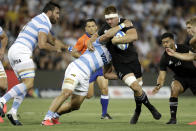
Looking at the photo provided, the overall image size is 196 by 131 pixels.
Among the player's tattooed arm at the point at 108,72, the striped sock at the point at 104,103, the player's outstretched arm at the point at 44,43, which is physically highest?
the player's outstretched arm at the point at 44,43

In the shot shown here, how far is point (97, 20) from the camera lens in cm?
2311

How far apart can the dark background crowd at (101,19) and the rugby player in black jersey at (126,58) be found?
10.9 m

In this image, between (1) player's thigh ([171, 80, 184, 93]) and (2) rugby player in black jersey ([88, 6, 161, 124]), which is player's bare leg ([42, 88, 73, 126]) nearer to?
(2) rugby player in black jersey ([88, 6, 161, 124])

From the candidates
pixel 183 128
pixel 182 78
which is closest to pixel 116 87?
pixel 182 78

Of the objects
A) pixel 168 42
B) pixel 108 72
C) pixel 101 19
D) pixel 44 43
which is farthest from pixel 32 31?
pixel 101 19

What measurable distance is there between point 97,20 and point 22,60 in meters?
13.3

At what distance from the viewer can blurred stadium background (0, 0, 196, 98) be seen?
20344 millimetres

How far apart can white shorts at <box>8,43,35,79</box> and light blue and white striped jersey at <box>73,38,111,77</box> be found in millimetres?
1000

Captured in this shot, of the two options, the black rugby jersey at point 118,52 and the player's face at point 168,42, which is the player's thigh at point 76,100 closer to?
the black rugby jersey at point 118,52

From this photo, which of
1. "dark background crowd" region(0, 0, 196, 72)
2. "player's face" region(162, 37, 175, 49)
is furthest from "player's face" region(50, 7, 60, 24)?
"dark background crowd" region(0, 0, 196, 72)

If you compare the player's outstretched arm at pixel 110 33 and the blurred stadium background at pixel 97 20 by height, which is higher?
the player's outstretched arm at pixel 110 33

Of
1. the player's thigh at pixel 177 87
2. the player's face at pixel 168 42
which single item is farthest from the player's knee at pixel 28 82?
the player's thigh at pixel 177 87

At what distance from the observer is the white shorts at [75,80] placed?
9.56 meters

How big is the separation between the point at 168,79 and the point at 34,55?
569 centimetres
